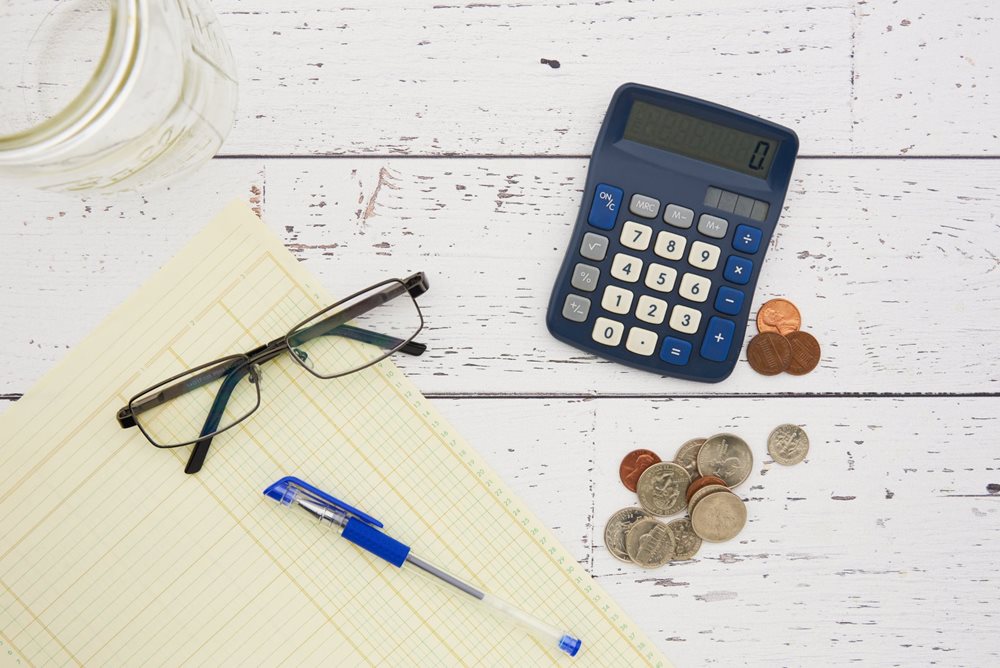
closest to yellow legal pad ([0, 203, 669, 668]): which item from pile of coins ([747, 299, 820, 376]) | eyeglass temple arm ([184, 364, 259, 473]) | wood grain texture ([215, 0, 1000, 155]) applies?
eyeglass temple arm ([184, 364, 259, 473])

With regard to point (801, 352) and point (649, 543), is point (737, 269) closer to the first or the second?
point (801, 352)

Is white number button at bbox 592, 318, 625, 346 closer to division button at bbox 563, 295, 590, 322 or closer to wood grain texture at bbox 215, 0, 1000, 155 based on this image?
division button at bbox 563, 295, 590, 322

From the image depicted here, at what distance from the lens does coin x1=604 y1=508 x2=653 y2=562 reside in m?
0.63

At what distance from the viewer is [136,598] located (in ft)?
2.07

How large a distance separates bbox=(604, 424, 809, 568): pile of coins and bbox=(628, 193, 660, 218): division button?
0.18 meters

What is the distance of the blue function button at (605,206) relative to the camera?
619 mm

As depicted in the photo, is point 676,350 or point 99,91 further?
point 676,350

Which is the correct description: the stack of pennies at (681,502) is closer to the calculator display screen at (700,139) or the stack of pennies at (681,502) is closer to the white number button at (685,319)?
the white number button at (685,319)

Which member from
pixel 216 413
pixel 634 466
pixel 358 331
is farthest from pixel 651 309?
pixel 216 413

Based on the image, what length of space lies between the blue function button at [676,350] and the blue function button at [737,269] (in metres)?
0.06

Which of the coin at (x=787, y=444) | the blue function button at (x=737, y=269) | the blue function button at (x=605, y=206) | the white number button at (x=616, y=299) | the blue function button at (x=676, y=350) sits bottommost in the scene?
the coin at (x=787, y=444)

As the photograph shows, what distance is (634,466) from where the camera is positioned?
64 cm

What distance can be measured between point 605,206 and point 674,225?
55 millimetres

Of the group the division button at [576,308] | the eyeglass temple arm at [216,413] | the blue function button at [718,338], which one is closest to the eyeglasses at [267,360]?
the eyeglass temple arm at [216,413]
